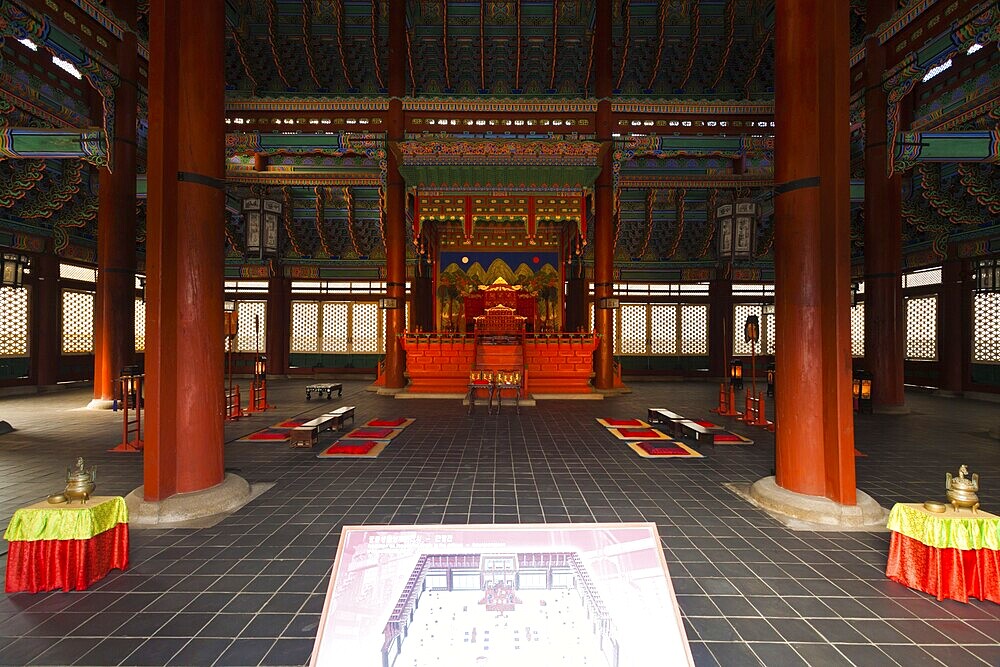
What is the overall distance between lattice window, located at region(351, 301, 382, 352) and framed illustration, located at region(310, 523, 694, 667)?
1467 cm

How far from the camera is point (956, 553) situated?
2.45 m

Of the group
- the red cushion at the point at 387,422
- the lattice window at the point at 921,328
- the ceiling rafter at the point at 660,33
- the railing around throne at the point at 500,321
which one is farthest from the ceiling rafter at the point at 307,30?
the lattice window at the point at 921,328

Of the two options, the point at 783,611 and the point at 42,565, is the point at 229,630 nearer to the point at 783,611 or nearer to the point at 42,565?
the point at 42,565

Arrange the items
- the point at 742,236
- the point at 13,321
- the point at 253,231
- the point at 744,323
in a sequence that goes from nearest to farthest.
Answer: the point at 742,236 → the point at 253,231 → the point at 13,321 → the point at 744,323

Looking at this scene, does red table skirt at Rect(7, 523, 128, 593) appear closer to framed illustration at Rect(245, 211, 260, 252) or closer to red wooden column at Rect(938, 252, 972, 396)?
framed illustration at Rect(245, 211, 260, 252)

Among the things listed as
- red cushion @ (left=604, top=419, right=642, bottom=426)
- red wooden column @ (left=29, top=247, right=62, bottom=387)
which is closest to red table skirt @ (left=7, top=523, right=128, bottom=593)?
red cushion @ (left=604, top=419, right=642, bottom=426)

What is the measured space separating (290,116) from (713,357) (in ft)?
46.9

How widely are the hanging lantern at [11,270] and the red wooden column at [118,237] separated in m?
2.48

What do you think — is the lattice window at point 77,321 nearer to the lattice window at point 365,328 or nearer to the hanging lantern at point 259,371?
the hanging lantern at point 259,371

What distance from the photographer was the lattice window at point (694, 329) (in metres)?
15.6

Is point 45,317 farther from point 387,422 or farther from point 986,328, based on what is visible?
point 986,328

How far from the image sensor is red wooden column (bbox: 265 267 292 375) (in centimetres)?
1537

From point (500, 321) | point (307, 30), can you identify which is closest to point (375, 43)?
point (307, 30)

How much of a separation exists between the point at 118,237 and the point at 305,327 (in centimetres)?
691
